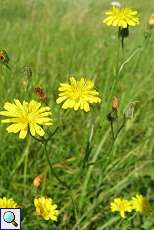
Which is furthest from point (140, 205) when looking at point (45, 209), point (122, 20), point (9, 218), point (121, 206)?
point (122, 20)

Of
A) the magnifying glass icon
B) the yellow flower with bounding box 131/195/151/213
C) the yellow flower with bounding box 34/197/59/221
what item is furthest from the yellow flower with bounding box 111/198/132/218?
the magnifying glass icon

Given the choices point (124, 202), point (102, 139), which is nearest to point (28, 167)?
point (102, 139)

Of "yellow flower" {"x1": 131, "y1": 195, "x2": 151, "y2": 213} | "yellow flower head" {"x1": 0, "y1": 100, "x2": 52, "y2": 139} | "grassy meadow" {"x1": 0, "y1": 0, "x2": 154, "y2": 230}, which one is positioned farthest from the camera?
"grassy meadow" {"x1": 0, "y1": 0, "x2": 154, "y2": 230}

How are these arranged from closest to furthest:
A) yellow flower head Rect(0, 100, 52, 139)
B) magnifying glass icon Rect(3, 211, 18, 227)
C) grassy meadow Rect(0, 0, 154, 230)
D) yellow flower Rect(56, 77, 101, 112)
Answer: yellow flower head Rect(0, 100, 52, 139), yellow flower Rect(56, 77, 101, 112), magnifying glass icon Rect(3, 211, 18, 227), grassy meadow Rect(0, 0, 154, 230)

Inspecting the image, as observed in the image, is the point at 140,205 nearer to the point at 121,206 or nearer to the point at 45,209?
the point at 121,206

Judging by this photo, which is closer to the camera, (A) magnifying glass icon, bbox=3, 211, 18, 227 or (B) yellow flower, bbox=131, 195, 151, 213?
(A) magnifying glass icon, bbox=3, 211, 18, 227

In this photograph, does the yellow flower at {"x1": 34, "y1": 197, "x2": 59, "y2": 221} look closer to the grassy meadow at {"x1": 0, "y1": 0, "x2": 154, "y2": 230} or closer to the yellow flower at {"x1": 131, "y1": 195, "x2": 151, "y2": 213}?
the grassy meadow at {"x1": 0, "y1": 0, "x2": 154, "y2": 230}
